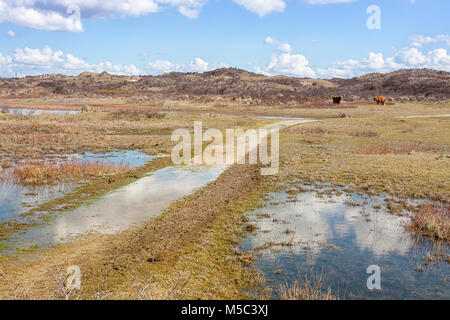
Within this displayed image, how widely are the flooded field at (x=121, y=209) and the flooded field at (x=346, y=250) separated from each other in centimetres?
422

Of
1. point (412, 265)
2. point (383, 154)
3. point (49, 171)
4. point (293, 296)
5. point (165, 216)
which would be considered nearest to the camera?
point (293, 296)

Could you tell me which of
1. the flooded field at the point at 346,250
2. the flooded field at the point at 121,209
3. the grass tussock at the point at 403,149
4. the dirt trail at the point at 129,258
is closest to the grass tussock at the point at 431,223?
the flooded field at the point at 346,250

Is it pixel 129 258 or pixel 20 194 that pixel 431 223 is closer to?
pixel 129 258

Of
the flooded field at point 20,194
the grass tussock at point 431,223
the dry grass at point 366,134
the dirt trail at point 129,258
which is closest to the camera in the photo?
the dirt trail at point 129,258

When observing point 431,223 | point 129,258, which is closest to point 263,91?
point 431,223

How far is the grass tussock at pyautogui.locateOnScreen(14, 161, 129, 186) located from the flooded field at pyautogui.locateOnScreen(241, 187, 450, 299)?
9.98 metres

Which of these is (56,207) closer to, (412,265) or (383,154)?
(412,265)

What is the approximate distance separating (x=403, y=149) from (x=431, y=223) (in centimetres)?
1692

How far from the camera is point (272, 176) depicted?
19406 mm

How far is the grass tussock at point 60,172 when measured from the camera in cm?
1808

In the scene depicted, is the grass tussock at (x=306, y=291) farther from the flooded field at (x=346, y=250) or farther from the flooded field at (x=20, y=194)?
the flooded field at (x=20, y=194)

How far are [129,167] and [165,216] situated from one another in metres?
9.08

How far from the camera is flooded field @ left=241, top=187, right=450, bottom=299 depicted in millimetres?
8359
